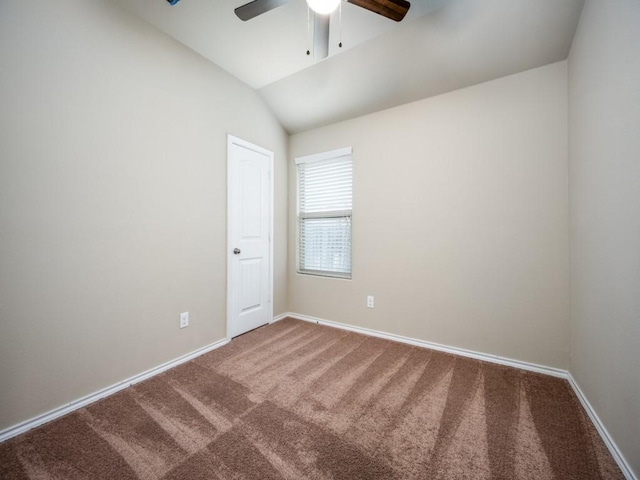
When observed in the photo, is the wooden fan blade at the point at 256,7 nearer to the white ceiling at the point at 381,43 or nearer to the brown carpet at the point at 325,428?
the white ceiling at the point at 381,43

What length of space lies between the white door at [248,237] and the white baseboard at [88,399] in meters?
0.52

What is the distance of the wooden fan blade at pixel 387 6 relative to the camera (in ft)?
4.59

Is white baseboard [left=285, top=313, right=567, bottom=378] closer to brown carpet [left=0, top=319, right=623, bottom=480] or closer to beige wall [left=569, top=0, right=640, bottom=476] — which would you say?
brown carpet [left=0, top=319, right=623, bottom=480]

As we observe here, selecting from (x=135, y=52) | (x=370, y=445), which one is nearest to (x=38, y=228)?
(x=135, y=52)

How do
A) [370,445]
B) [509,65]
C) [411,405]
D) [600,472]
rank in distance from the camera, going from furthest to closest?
1. [509,65]
2. [411,405]
3. [370,445]
4. [600,472]

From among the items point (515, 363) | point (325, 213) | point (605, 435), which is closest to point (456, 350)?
point (515, 363)

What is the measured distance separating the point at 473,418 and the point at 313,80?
308 cm

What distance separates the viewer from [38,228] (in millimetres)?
1484

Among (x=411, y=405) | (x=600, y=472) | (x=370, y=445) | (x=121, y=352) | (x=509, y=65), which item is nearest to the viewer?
(x=600, y=472)

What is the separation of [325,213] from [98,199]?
2.12 m

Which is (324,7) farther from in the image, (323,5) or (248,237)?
(248,237)

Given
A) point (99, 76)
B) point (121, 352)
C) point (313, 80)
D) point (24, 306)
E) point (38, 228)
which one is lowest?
point (121, 352)

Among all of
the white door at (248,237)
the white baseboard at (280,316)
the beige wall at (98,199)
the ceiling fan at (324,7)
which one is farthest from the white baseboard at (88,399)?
the ceiling fan at (324,7)

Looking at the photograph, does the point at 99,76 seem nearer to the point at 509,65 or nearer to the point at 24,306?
the point at 24,306
